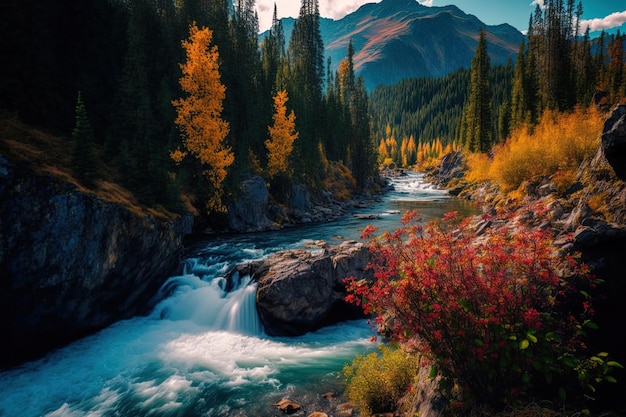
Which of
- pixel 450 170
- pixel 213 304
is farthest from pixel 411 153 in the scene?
pixel 213 304

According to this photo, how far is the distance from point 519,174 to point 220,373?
32687 mm

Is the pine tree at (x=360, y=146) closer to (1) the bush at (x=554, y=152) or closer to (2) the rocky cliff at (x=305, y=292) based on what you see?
(1) the bush at (x=554, y=152)

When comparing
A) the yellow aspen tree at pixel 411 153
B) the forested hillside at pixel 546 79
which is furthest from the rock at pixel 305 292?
the yellow aspen tree at pixel 411 153

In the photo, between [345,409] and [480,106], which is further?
[480,106]

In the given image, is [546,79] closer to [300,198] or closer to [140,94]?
[300,198]

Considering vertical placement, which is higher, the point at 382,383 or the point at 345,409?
the point at 382,383

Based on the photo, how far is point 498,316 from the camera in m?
6.06

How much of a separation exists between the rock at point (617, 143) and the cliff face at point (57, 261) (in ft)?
59.8

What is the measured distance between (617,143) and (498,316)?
6.31 meters

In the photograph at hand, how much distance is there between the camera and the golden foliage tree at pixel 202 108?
26.7m

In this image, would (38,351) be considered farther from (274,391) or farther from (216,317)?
(274,391)

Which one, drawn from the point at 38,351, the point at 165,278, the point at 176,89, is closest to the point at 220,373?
the point at 38,351

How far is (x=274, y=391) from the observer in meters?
11.1

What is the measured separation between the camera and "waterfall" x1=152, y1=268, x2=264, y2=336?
635 inches
